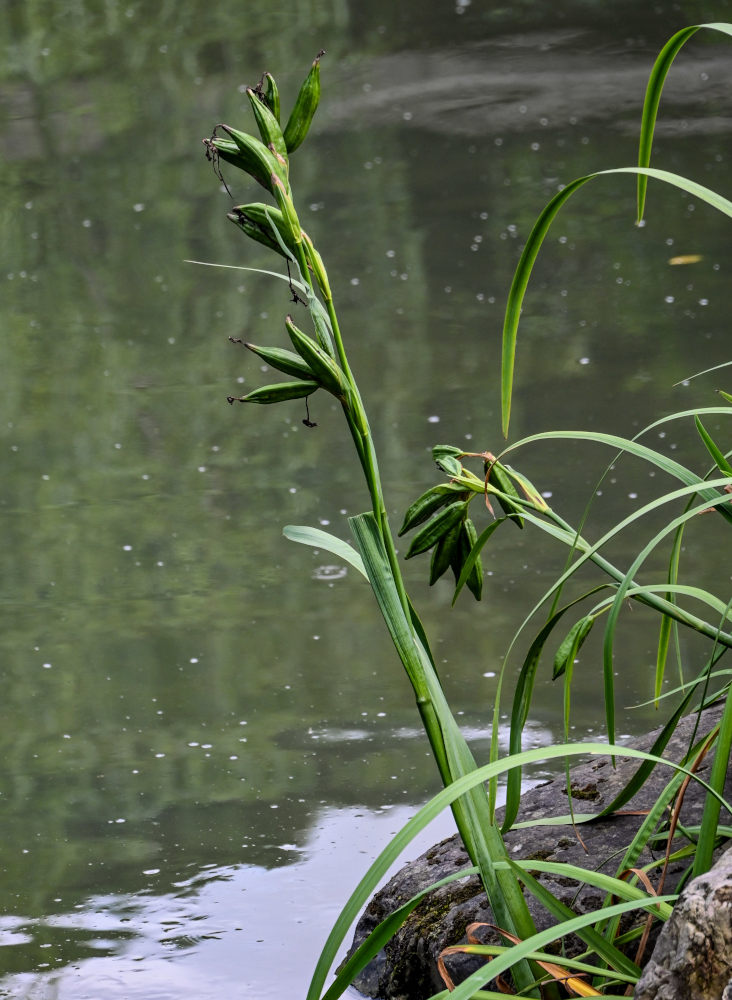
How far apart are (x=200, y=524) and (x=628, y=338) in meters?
1.14

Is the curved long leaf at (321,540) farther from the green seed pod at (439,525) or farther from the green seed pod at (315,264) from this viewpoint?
the green seed pod at (315,264)

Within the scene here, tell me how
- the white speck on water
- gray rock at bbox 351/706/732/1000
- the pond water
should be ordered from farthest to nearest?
the white speck on water, the pond water, gray rock at bbox 351/706/732/1000

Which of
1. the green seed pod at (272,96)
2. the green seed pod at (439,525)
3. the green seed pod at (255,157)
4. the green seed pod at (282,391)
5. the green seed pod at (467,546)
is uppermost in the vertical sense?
the green seed pod at (272,96)

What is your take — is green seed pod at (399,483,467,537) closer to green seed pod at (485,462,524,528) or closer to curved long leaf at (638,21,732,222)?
green seed pod at (485,462,524,528)

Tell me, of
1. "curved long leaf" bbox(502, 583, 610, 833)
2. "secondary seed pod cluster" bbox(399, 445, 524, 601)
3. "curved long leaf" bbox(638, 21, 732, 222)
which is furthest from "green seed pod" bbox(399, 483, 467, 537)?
"curved long leaf" bbox(638, 21, 732, 222)

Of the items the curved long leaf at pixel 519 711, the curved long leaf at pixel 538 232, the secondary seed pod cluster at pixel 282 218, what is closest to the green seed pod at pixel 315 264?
the secondary seed pod cluster at pixel 282 218

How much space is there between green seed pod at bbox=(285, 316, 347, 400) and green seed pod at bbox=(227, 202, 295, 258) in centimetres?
5

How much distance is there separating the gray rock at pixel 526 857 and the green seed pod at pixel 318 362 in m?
0.50

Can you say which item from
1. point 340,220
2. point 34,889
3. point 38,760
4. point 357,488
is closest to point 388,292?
point 340,220

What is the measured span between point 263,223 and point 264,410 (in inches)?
81.9

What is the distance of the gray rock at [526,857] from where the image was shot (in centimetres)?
105

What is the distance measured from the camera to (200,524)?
2322 mm

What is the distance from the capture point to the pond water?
1.48 metres

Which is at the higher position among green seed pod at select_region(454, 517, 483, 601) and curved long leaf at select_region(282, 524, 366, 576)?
curved long leaf at select_region(282, 524, 366, 576)
